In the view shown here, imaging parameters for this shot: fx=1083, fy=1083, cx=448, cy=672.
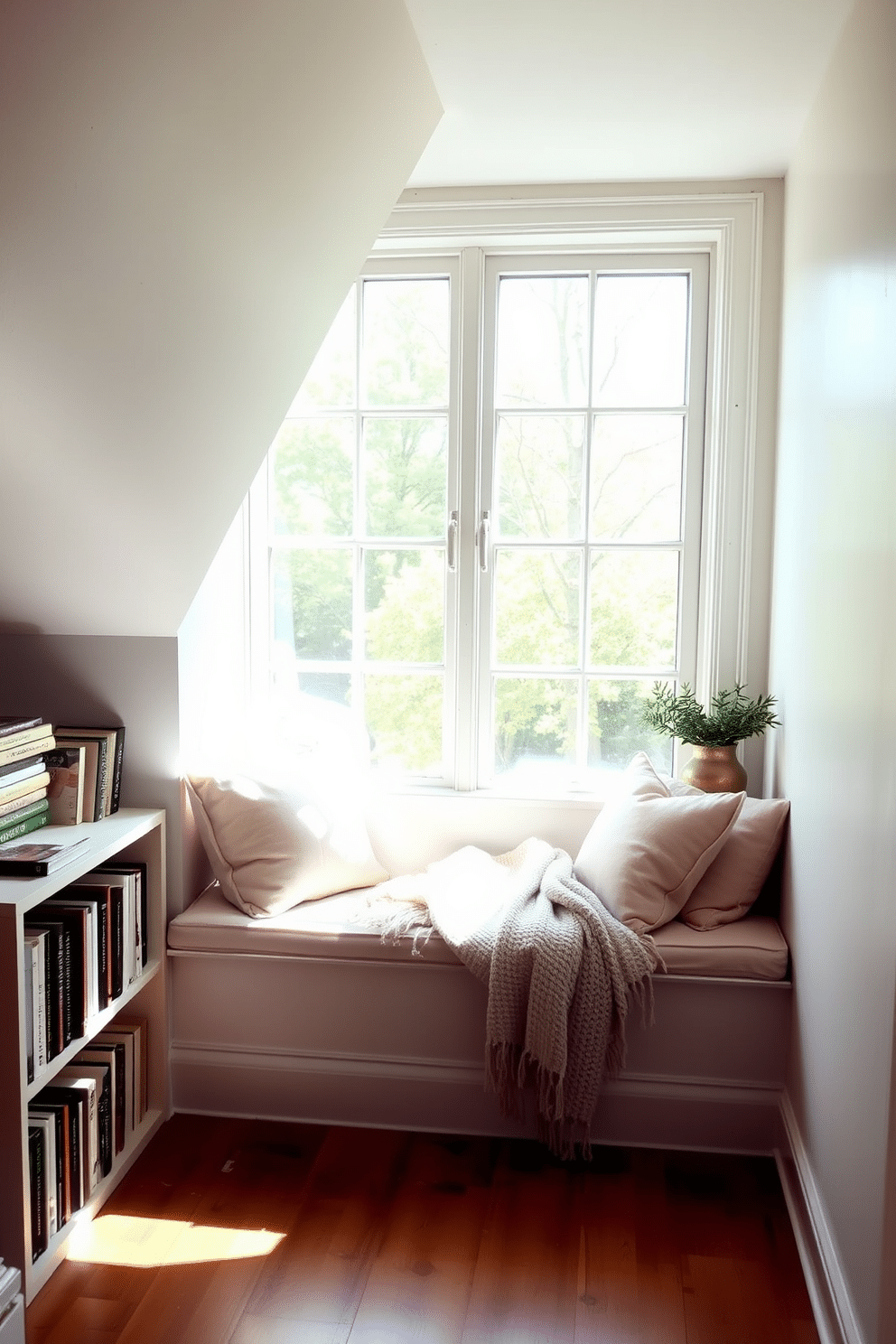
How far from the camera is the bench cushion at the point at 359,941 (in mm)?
2430

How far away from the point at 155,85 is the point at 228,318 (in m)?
0.57

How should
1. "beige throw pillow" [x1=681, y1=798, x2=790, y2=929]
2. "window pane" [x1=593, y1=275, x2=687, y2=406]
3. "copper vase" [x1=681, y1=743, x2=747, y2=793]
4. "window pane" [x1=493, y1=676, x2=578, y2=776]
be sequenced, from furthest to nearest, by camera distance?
"window pane" [x1=493, y1=676, x2=578, y2=776] < "window pane" [x1=593, y1=275, x2=687, y2=406] < "copper vase" [x1=681, y1=743, x2=747, y2=793] < "beige throw pillow" [x1=681, y1=798, x2=790, y2=929]

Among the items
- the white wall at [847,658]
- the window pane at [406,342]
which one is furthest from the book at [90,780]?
the white wall at [847,658]

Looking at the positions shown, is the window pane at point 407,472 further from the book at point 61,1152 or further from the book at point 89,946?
the book at point 61,1152

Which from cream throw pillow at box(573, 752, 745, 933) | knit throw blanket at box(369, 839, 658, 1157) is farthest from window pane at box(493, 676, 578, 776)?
knit throw blanket at box(369, 839, 658, 1157)

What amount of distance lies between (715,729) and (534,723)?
23.1 inches

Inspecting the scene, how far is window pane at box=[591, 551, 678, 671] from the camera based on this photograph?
3.07m

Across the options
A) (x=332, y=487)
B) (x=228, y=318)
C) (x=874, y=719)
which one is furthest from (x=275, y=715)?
(x=874, y=719)

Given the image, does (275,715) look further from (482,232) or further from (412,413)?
(482,232)

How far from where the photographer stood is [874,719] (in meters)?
1.67

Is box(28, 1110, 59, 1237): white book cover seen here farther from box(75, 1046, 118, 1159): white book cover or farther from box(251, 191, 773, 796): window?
box(251, 191, 773, 796): window

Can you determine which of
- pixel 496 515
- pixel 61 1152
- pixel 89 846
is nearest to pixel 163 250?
pixel 89 846

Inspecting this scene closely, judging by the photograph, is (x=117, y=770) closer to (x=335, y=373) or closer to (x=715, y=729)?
(x=335, y=373)

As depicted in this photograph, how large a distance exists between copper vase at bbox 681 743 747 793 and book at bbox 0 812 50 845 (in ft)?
5.18
